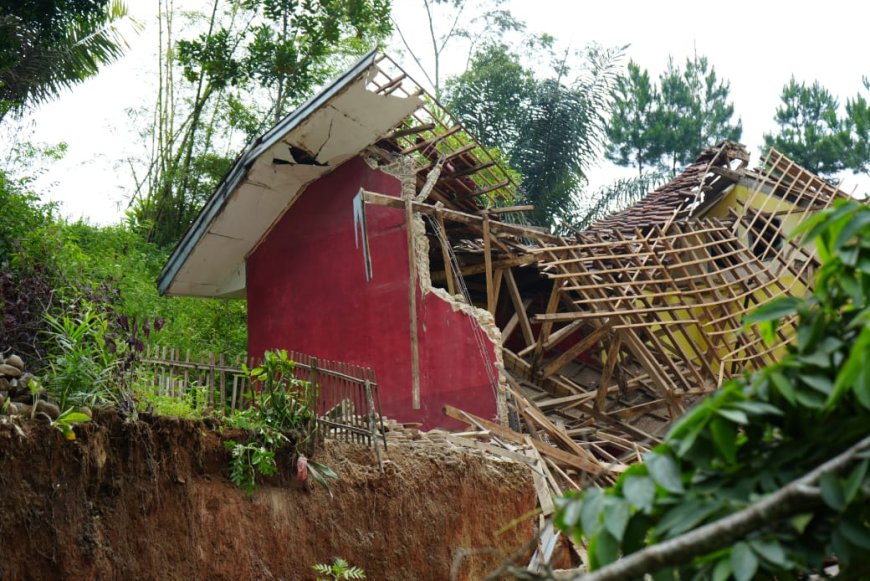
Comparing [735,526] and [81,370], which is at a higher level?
[81,370]

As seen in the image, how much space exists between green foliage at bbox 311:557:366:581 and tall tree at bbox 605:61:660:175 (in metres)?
23.5

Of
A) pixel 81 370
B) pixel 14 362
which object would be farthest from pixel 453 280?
pixel 14 362

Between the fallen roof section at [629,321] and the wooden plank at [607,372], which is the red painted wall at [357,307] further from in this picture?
the wooden plank at [607,372]

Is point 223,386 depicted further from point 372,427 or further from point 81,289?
point 81,289

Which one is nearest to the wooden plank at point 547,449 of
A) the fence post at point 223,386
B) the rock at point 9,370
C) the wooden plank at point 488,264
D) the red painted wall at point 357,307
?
the red painted wall at point 357,307

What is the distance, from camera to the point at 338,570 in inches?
338

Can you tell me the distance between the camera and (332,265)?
45.4 ft

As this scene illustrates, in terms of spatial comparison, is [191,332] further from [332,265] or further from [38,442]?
[38,442]

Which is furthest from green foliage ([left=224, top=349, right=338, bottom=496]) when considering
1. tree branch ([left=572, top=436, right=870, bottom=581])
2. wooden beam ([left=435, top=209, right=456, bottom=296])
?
tree branch ([left=572, top=436, right=870, bottom=581])

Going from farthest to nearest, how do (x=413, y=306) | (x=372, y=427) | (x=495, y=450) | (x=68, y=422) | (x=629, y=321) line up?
(x=413, y=306)
(x=629, y=321)
(x=495, y=450)
(x=372, y=427)
(x=68, y=422)

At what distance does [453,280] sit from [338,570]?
17.2ft

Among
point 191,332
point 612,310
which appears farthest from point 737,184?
point 191,332

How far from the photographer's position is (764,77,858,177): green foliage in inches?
1046

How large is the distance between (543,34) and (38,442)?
85.9 feet
